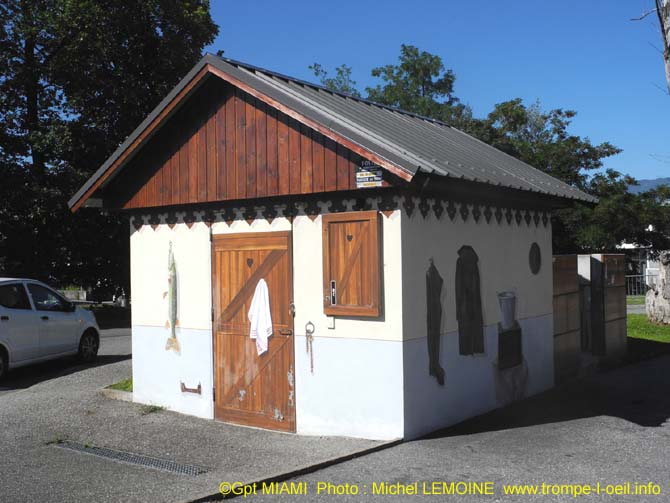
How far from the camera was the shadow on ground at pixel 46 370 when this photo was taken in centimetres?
1186

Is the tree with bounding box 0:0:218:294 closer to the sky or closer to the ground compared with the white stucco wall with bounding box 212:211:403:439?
closer to the sky

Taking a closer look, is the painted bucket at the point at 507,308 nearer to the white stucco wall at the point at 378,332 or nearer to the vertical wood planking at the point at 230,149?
the white stucco wall at the point at 378,332

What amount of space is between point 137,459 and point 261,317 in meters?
2.19

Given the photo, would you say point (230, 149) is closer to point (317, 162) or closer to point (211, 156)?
point (211, 156)

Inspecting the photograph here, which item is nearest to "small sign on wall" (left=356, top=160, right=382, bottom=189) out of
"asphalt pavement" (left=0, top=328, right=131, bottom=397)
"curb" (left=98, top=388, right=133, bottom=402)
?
"curb" (left=98, top=388, right=133, bottom=402)

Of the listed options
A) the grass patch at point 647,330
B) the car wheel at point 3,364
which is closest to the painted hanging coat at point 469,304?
the car wheel at point 3,364

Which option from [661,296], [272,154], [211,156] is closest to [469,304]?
[272,154]

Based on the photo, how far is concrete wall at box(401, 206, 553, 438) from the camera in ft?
24.9

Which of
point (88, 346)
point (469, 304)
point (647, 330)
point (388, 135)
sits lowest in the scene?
point (647, 330)

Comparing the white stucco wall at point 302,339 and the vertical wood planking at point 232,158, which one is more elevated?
the vertical wood planking at point 232,158

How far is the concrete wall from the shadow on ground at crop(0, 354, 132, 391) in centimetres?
725

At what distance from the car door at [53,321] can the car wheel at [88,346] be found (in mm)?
265

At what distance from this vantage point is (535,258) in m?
10.3

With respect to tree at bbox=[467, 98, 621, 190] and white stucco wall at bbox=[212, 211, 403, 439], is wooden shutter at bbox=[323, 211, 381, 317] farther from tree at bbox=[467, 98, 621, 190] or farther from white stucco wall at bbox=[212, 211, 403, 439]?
tree at bbox=[467, 98, 621, 190]
